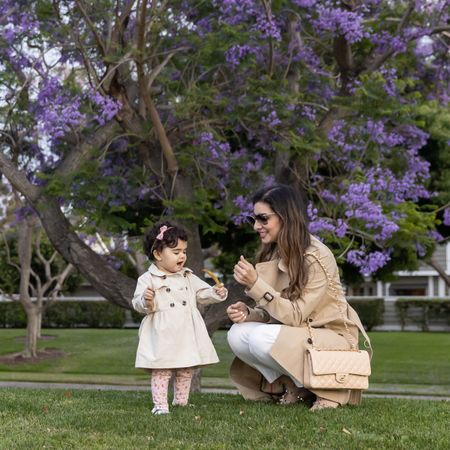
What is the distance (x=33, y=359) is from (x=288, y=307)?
14.1m

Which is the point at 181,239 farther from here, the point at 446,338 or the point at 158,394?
the point at 446,338

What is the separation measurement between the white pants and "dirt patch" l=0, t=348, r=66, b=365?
13.5 metres

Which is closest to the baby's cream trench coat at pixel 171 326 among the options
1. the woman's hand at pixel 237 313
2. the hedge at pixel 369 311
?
the woman's hand at pixel 237 313

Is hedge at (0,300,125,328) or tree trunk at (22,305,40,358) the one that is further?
hedge at (0,300,125,328)

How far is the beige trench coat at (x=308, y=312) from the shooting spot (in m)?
5.15

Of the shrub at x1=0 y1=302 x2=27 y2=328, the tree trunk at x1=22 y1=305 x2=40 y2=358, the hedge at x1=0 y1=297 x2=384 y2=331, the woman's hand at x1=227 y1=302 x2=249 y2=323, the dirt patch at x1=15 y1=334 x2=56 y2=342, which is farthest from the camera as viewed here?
the shrub at x1=0 y1=302 x2=27 y2=328

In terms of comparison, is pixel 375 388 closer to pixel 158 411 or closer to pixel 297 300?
pixel 297 300

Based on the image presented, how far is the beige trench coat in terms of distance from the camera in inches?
203

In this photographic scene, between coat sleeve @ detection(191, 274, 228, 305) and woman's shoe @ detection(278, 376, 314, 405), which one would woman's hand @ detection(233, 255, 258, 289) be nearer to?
coat sleeve @ detection(191, 274, 228, 305)

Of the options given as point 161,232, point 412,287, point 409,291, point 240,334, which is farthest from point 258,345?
point 409,291

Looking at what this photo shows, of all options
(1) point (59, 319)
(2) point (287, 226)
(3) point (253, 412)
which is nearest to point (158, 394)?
(3) point (253, 412)

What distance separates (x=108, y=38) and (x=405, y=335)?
15.9 m

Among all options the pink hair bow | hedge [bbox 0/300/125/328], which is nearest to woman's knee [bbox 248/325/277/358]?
the pink hair bow

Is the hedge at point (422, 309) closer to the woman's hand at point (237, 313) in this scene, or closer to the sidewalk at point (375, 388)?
the sidewalk at point (375, 388)
